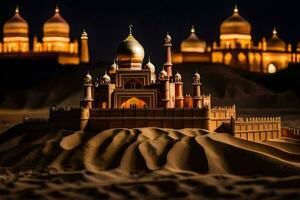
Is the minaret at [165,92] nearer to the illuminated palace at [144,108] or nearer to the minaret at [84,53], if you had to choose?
the illuminated palace at [144,108]

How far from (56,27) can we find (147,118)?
4406 cm

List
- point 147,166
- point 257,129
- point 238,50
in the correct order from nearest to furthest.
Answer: point 147,166
point 257,129
point 238,50

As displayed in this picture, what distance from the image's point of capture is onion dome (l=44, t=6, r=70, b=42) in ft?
331

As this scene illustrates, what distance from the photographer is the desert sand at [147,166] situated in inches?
1858

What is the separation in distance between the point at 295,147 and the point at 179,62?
1809 inches

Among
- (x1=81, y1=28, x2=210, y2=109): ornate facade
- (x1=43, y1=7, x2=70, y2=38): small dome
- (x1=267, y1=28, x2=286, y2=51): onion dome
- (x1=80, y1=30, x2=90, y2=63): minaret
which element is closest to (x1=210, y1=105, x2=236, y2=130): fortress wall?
(x1=81, y1=28, x2=210, y2=109): ornate facade

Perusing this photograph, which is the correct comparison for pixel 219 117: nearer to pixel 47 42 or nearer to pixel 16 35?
pixel 47 42

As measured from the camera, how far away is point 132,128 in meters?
59.0

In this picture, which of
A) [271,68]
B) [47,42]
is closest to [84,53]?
[47,42]

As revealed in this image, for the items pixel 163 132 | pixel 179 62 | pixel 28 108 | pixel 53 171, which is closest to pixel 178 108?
pixel 163 132

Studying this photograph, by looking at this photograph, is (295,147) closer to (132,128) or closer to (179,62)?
(132,128)

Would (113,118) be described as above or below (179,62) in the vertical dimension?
below

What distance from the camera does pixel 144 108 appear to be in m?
59.1

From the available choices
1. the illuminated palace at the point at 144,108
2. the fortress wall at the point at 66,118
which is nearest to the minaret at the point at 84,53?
the illuminated palace at the point at 144,108
